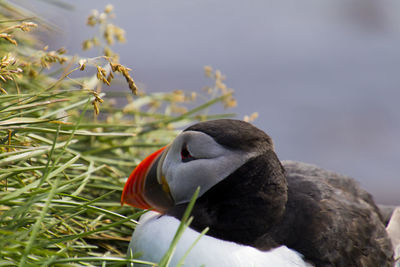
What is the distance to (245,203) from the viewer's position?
1.98m

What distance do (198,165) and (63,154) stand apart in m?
0.77

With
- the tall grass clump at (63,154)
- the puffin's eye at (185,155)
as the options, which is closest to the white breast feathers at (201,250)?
the tall grass clump at (63,154)

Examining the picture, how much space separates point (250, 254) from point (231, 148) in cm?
40

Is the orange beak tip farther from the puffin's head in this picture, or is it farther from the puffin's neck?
the puffin's neck

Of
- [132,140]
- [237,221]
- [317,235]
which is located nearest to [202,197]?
[237,221]

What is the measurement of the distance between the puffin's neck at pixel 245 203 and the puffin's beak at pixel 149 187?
0.14 metres

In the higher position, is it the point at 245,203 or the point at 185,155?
the point at 185,155

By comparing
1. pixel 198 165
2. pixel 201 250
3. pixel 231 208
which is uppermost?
pixel 198 165

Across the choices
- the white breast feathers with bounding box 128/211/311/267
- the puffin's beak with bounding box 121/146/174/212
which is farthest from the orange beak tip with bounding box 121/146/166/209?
the white breast feathers with bounding box 128/211/311/267

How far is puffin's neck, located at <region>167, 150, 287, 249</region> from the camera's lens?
77.3 inches

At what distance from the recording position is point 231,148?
6.38ft

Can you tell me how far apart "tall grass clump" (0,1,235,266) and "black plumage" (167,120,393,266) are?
332 millimetres

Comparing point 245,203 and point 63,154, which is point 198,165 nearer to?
A: point 245,203

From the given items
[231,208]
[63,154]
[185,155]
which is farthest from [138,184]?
[63,154]
